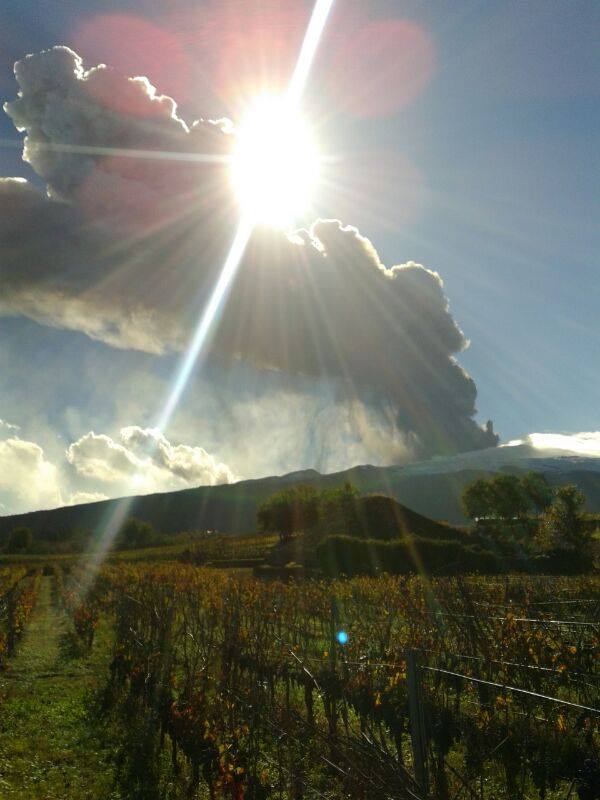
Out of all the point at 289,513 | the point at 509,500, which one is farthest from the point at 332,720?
the point at 509,500

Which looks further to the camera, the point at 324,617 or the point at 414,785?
the point at 324,617

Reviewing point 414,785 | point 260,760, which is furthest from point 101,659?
point 414,785

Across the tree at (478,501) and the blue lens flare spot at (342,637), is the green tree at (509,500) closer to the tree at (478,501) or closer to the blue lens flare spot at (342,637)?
the tree at (478,501)

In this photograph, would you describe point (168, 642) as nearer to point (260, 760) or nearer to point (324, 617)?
point (260, 760)

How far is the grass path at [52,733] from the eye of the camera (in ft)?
27.6

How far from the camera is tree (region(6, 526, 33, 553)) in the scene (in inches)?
4279

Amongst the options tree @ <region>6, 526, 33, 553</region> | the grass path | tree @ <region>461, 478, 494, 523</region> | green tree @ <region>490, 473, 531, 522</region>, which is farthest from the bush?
tree @ <region>6, 526, 33, 553</region>

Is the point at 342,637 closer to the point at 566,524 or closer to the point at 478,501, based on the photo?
the point at 566,524

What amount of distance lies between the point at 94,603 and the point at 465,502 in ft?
238

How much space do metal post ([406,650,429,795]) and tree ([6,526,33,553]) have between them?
116 meters

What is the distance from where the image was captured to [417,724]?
579 centimetres

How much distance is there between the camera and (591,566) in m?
40.8

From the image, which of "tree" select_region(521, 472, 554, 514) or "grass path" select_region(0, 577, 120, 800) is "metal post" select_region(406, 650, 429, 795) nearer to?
"grass path" select_region(0, 577, 120, 800)

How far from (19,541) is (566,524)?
98.6 meters
